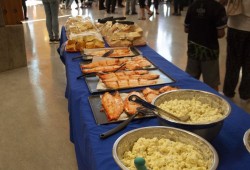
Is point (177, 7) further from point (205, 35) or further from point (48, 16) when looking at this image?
point (205, 35)

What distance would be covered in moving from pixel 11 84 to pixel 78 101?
2052 mm

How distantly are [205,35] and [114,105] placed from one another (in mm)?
1294

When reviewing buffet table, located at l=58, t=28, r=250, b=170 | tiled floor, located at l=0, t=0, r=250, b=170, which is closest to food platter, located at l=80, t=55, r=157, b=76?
buffet table, located at l=58, t=28, r=250, b=170

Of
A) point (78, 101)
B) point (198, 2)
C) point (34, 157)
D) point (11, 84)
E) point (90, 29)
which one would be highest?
point (198, 2)

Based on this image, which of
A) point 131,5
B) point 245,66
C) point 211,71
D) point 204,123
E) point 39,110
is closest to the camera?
point 204,123

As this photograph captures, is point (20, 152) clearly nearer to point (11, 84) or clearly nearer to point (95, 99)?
point (95, 99)

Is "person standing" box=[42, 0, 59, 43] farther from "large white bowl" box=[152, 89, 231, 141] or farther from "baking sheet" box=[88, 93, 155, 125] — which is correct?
"large white bowl" box=[152, 89, 231, 141]

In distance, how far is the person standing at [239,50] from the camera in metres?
2.22

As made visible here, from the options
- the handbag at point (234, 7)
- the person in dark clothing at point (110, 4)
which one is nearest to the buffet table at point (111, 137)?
the handbag at point (234, 7)

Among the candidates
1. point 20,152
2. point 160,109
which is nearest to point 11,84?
point 20,152

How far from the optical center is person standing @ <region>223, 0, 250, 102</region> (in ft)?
7.27

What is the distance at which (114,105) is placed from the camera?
1122mm

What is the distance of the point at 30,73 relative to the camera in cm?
333

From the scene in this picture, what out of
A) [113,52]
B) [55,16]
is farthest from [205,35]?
[55,16]
